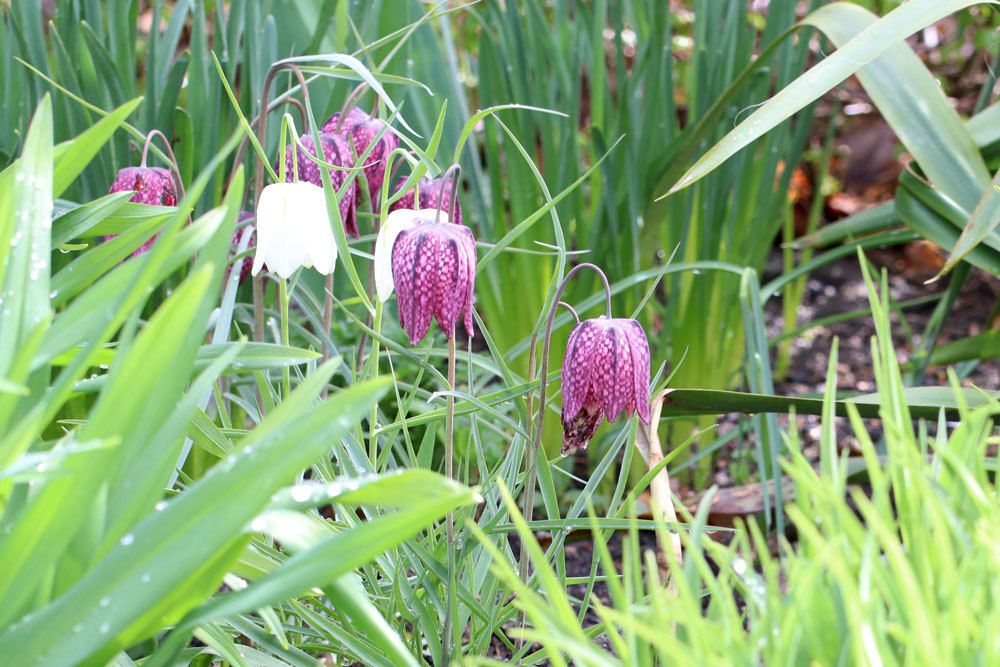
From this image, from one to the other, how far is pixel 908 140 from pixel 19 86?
109cm

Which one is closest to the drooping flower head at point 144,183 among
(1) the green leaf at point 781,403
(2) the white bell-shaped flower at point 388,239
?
(2) the white bell-shaped flower at point 388,239

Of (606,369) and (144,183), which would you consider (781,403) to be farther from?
(144,183)

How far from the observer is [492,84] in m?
1.69

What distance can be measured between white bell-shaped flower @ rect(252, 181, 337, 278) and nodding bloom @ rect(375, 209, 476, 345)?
0.22ft

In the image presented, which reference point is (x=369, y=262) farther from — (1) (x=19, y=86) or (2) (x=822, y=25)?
(2) (x=822, y=25)

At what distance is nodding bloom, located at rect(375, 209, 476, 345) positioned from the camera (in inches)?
33.4

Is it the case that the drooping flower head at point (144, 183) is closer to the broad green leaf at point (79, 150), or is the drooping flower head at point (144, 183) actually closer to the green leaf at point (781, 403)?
the broad green leaf at point (79, 150)

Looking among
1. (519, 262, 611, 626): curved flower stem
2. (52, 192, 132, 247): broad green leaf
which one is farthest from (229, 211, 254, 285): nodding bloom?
(519, 262, 611, 626): curved flower stem

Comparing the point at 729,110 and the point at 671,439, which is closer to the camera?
the point at 729,110

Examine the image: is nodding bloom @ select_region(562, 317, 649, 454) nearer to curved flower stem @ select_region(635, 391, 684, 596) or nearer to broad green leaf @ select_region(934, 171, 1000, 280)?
curved flower stem @ select_region(635, 391, 684, 596)

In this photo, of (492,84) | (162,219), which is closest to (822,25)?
(492,84)

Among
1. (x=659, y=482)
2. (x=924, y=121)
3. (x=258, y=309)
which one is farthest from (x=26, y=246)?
(x=924, y=121)

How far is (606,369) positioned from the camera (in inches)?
34.8

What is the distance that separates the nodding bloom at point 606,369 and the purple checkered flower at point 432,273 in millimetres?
96
